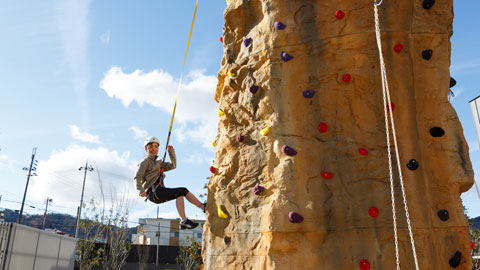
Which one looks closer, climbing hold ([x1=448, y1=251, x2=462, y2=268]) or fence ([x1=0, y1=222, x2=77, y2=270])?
climbing hold ([x1=448, y1=251, x2=462, y2=268])

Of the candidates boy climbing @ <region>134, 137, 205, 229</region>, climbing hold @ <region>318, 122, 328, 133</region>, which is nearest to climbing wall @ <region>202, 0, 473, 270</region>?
climbing hold @ <region>318, 122, 328, 133</region>

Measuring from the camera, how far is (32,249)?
40.8 ft

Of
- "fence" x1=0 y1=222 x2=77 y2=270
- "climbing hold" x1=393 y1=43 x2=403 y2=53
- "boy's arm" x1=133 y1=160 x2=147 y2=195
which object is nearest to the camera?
"climbing hold" x1=393 y1=43 x2=403 y2=53

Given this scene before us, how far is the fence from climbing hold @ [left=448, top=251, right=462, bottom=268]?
1046cm

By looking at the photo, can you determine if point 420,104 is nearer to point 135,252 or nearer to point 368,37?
point 368,37

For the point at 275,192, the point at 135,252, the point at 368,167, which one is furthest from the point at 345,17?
the point at 135,252

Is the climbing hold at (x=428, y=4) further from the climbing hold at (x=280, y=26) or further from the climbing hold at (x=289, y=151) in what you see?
the climbing hold at (x=289, y=151)

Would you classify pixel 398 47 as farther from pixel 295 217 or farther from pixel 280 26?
pixel 295 217

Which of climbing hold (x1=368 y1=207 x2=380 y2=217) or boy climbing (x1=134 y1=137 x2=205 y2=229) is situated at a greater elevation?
boy climbing (x1=134 y1=137 x2=205 y2=229)

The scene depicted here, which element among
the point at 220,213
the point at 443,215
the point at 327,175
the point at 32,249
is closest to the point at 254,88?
the point at 327,175

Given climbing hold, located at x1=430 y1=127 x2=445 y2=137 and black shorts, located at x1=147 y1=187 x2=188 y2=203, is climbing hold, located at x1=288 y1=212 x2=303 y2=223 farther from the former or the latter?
black shorts, located at x1=147 y1=187 x2=188 y2=203

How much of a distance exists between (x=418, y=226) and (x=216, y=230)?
2356mm

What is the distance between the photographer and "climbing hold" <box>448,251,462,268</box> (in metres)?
4.06

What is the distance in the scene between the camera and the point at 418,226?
165 inches
